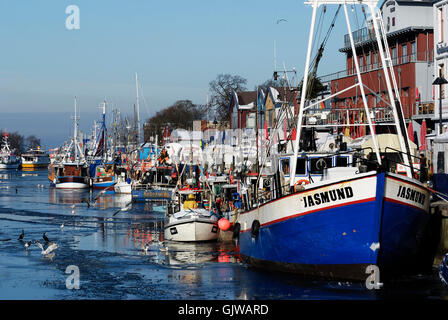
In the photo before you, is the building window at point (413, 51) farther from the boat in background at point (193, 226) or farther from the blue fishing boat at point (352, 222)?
the blue fishing boat at point (352, 222)

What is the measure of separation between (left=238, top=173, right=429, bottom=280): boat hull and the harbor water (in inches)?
28.0

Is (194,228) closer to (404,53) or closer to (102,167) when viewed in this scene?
(404,53)

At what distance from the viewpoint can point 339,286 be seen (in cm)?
2450

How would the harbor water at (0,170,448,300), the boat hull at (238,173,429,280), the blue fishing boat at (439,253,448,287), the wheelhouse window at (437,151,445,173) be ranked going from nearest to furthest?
the boat hull at (238,173,429,280), the blue fishing boat at (439,253,448,287), the harbor water at (0,170,448,300), the wheelhouse window at (437,151,445,173)

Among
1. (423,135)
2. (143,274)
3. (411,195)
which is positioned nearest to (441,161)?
(423,135)

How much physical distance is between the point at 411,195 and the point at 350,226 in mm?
2099

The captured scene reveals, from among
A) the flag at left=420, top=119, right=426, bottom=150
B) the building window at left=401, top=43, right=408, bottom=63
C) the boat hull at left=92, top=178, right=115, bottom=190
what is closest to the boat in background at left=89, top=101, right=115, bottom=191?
the boat hull at left=92, top=178, right=115, bottom=190

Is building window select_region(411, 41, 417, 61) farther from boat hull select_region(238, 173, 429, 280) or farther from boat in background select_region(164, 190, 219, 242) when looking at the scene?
boat hull select_region(238, 173, 429, 280)

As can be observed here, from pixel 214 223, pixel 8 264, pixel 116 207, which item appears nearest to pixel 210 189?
pixel 214 223

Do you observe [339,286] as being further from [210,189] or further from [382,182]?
[210,189]

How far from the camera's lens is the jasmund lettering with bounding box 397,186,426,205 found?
23587mm

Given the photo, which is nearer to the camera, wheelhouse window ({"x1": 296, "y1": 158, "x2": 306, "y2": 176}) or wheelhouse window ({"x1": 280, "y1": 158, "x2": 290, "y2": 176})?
wheelhouse window ({"x1": 296, "y1": 158, "x2": 306, "y2": 176})

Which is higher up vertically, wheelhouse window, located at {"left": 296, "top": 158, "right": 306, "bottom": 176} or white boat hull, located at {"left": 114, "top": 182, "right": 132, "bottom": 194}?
wheelhouse window, located at {"left": 296, "top": 158, "right": 306, "bottom": 176}
